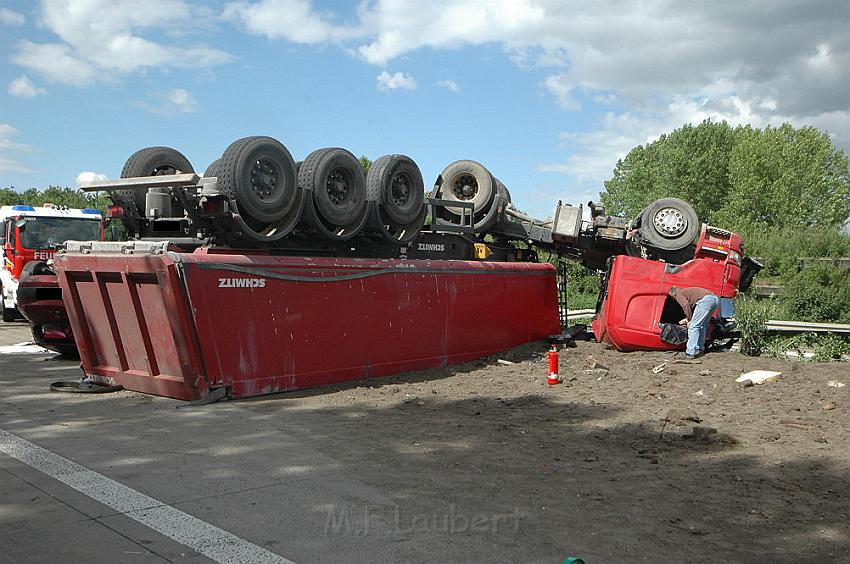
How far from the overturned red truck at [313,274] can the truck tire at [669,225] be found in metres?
0.02

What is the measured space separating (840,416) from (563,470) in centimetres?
347

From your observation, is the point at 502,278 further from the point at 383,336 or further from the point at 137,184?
the point at 137,184

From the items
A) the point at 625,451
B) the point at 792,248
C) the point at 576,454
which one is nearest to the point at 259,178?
the point at 576,454

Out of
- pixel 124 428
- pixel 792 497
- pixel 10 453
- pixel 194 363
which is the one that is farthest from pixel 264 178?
pixel 792 497

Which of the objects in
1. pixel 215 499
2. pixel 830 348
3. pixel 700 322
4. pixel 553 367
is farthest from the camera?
pixel 830 348

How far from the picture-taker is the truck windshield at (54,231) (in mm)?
19516

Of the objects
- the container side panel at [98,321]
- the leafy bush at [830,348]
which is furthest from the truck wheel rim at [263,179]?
the leafy bush at [830,348]

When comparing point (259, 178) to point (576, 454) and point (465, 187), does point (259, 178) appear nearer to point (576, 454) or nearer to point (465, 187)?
point (576, 454)

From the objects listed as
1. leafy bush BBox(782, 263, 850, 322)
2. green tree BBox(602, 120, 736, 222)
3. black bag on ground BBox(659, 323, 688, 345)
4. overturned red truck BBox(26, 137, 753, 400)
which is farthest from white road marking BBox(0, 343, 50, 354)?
green tree BBox(602, 120, 736, 222)

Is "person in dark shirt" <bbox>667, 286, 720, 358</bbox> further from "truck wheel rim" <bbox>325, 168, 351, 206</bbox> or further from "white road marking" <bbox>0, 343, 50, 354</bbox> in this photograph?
"white road marking" <bbox>0, 343, 50, 354</bbox>

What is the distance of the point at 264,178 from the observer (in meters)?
8.86

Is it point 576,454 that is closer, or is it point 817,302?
point 576,454

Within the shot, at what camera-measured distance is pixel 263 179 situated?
8859 millimetres

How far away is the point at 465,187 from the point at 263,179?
471 cm
